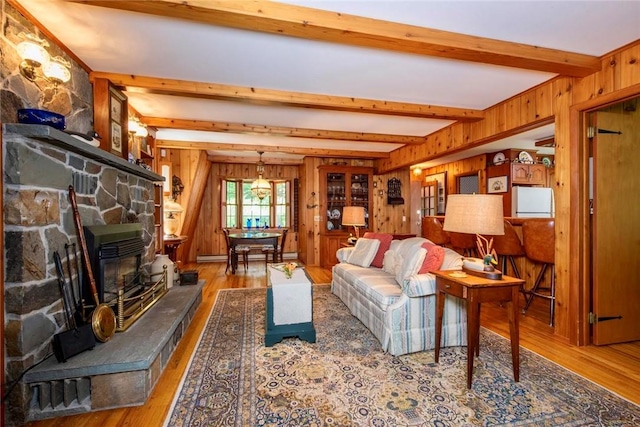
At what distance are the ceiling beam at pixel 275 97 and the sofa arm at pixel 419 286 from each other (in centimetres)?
202

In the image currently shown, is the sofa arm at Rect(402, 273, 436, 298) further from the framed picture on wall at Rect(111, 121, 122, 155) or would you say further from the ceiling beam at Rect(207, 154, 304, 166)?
the ceiling beam at Rect(207, 154, 304, 166)

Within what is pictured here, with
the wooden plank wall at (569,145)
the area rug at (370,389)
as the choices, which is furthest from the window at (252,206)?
the wooden plank wall at (569,145)

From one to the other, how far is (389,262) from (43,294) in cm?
301

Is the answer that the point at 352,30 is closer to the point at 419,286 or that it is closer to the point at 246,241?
the point at 419,286

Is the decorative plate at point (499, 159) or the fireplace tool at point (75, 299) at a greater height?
the decorative plate at point (499, 159)

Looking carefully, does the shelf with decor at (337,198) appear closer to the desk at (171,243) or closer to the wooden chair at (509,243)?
the desk at (171,243)

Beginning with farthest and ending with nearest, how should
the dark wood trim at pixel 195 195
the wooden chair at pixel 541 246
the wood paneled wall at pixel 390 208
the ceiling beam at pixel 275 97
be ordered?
the wood paneled wall at pixel 390 208, the dark wood trim at pixel 195 195, the wooden chair at pixel 541 246, the ceiling beam at pixel 275 97

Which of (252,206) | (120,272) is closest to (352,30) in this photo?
(120,272)

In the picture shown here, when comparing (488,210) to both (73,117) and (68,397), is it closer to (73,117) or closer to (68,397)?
(68,397)

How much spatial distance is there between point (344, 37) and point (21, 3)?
2025 mm

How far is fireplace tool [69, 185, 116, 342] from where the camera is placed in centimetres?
201

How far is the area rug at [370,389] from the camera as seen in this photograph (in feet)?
5.53

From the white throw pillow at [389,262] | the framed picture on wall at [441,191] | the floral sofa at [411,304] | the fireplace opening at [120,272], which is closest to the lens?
the fireplace opening at [120,272]

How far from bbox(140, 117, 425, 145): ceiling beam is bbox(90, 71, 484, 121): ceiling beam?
117cm
